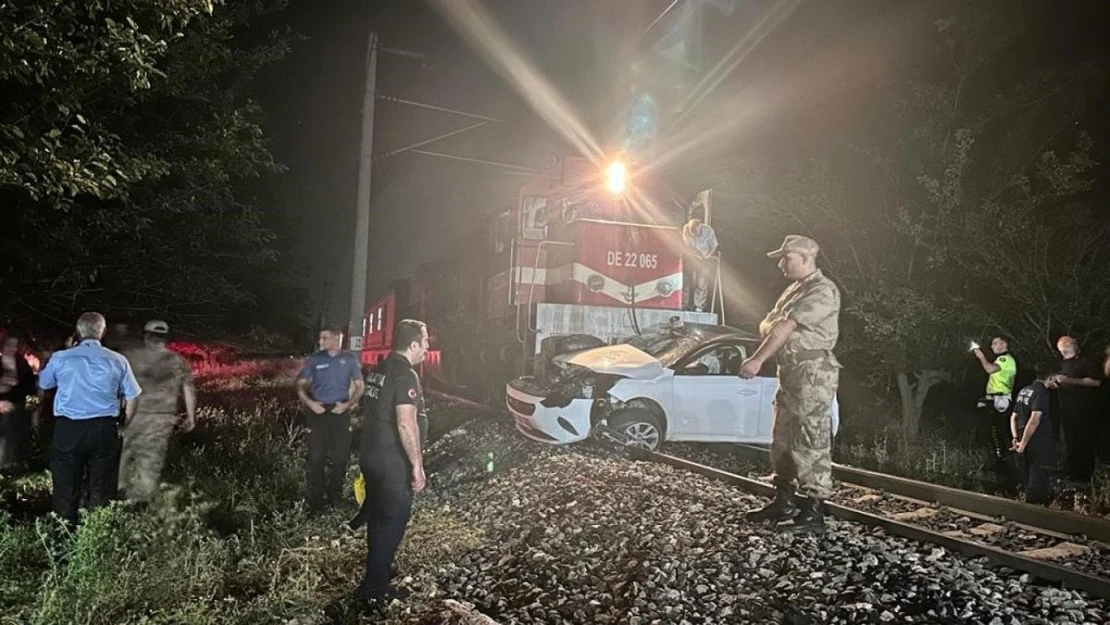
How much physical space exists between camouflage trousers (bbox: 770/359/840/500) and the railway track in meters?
0.83

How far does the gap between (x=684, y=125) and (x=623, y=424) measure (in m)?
8.90

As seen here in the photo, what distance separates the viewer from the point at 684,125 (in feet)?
51.8

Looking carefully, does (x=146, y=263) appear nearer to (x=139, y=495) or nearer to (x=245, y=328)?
(x=139, y=495)

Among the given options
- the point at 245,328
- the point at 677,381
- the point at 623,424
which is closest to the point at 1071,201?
the point at 677,381

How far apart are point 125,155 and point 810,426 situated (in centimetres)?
634

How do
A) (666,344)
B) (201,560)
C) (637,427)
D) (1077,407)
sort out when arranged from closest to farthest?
(201,560) → (1077,407) → (637,427) → (666,344)

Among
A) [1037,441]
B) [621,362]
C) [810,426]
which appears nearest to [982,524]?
[1037,441]

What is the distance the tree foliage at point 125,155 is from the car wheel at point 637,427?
5224 mm

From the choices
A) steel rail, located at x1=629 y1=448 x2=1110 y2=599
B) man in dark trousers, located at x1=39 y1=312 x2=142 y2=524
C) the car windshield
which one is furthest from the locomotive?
man in dark trousers, located at x1=39 y1=312 x2=142 y2=524

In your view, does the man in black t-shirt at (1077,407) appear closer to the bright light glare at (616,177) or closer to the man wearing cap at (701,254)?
the man wearing cap at (701,254)

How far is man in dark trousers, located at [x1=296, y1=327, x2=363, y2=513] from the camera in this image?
6.76 m

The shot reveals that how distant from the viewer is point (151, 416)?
657 centimetres

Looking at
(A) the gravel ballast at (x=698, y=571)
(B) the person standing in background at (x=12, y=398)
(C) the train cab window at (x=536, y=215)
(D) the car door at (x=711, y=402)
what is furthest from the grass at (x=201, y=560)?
(C) the train cab window at (x=536, y=215)

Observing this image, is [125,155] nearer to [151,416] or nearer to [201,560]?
[151,416]
